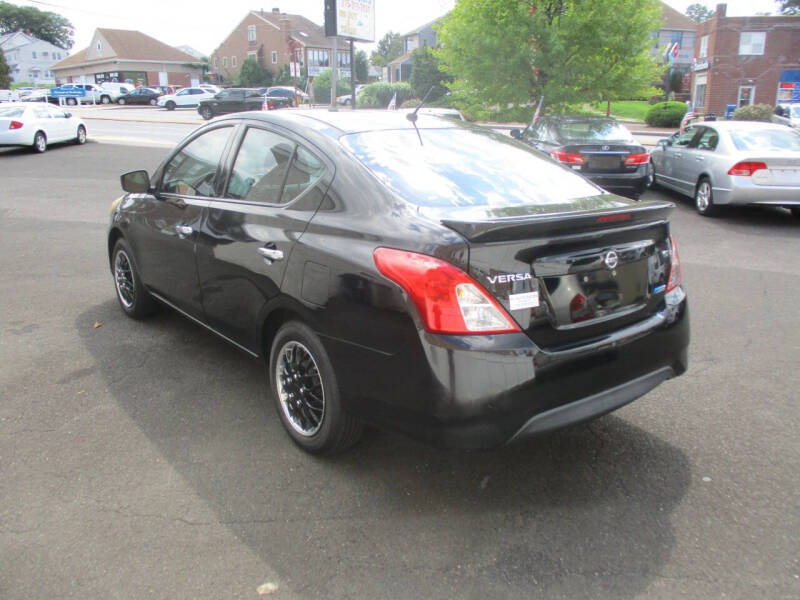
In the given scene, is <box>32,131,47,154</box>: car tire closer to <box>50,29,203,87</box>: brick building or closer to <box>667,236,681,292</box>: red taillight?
<box>667,236,681,292</box>: red taillight

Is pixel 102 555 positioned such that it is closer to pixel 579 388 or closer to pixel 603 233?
pixel 579 388

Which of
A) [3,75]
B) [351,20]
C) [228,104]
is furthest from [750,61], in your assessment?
[3,75]

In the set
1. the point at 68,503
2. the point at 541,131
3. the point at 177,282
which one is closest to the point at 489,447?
the point at 68,503

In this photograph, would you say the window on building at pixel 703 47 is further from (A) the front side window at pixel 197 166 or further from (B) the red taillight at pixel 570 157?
(A) the front side window at pixel 197 166

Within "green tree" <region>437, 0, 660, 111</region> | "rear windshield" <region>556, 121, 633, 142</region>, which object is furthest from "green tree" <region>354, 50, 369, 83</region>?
"rear windshield" <region>556, 121, 633, 142</region>

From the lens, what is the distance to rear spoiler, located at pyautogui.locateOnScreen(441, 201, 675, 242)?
103 inches

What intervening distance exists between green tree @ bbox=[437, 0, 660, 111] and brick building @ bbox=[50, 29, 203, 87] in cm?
7696

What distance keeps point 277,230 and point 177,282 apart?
4.52 feet

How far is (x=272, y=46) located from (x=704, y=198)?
7716 cm

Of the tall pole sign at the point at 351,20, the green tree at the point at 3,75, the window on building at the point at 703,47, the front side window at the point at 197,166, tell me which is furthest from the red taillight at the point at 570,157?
the green tree at the point at 3,75

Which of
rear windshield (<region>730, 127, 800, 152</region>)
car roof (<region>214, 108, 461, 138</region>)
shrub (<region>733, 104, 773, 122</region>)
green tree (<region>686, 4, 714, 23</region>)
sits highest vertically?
green tree (<region>686, 4, 714, 23</region>)

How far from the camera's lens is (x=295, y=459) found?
132 inches

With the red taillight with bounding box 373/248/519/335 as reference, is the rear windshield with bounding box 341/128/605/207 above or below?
above

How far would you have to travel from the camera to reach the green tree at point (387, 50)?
4434 inches
